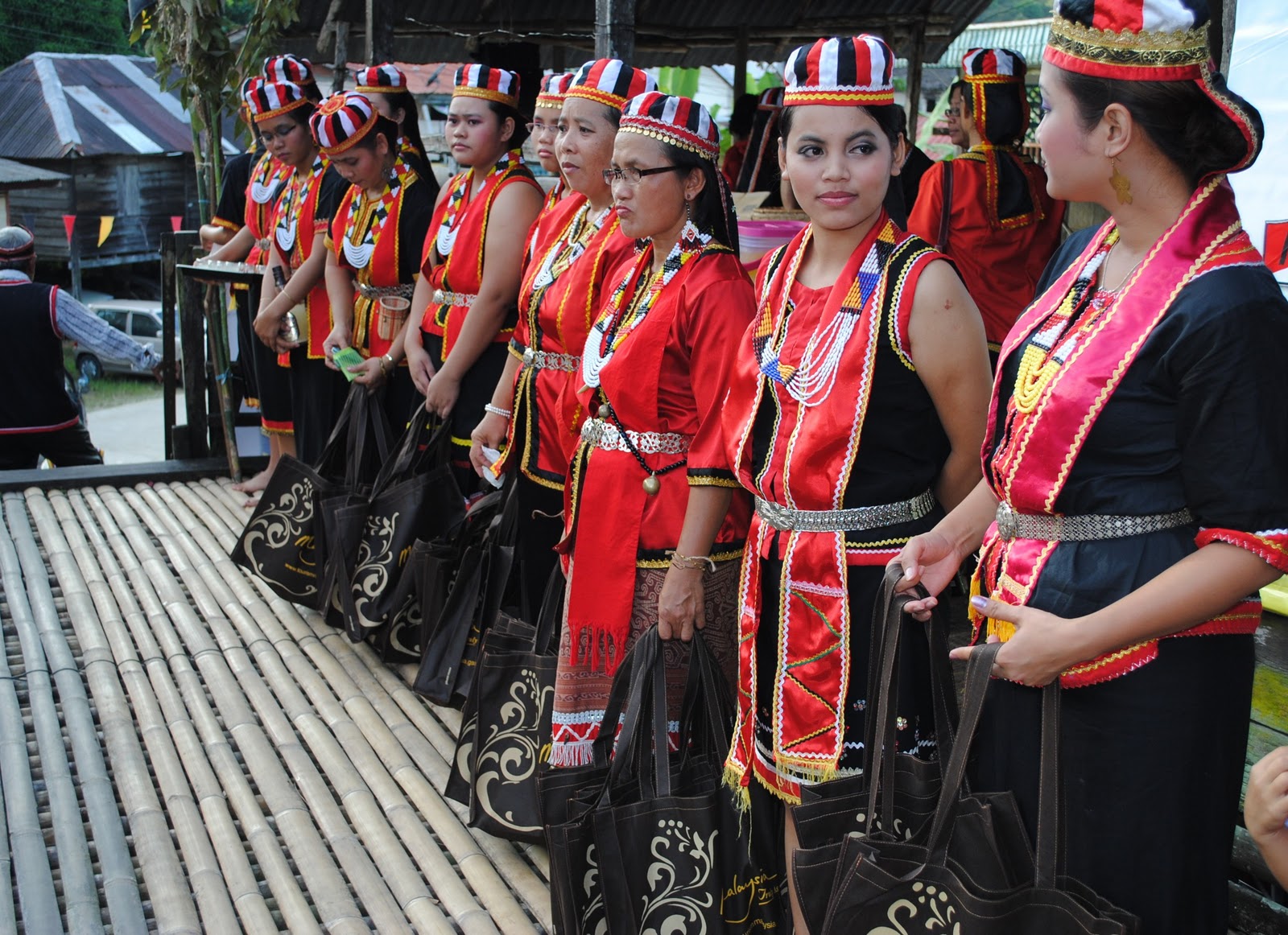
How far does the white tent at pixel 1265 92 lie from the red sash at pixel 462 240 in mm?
1957

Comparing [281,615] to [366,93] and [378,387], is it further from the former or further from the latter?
[366,93]

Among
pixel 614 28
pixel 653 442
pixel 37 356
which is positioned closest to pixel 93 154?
pixel 37 356

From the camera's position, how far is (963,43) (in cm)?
2081

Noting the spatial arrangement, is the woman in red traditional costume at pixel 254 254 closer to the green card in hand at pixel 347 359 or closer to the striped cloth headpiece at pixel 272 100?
the striped cloth headpiece at pixel 272 100

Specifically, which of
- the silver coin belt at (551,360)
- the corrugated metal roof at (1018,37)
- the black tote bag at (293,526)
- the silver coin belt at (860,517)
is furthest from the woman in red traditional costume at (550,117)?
the corrugated metal roof at (1018,37)

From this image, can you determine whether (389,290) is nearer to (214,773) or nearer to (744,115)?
(214,773)

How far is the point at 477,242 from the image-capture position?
390 cm

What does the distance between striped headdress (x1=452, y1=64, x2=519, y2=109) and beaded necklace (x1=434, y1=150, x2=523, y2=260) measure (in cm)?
18

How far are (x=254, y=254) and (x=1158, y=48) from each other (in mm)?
4975

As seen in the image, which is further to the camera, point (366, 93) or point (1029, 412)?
point (366, 93)

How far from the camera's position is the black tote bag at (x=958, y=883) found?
1.59 m

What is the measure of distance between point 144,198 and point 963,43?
14.2 m

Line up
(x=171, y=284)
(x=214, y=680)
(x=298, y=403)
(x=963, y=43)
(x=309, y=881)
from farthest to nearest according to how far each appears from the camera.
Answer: (x=963, y=43) → (x=171, y=284) → (x=298, y=403) → (x=214, y=680) → (x=309, y=881)

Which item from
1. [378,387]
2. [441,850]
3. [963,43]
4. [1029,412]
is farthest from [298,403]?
[963,43]
